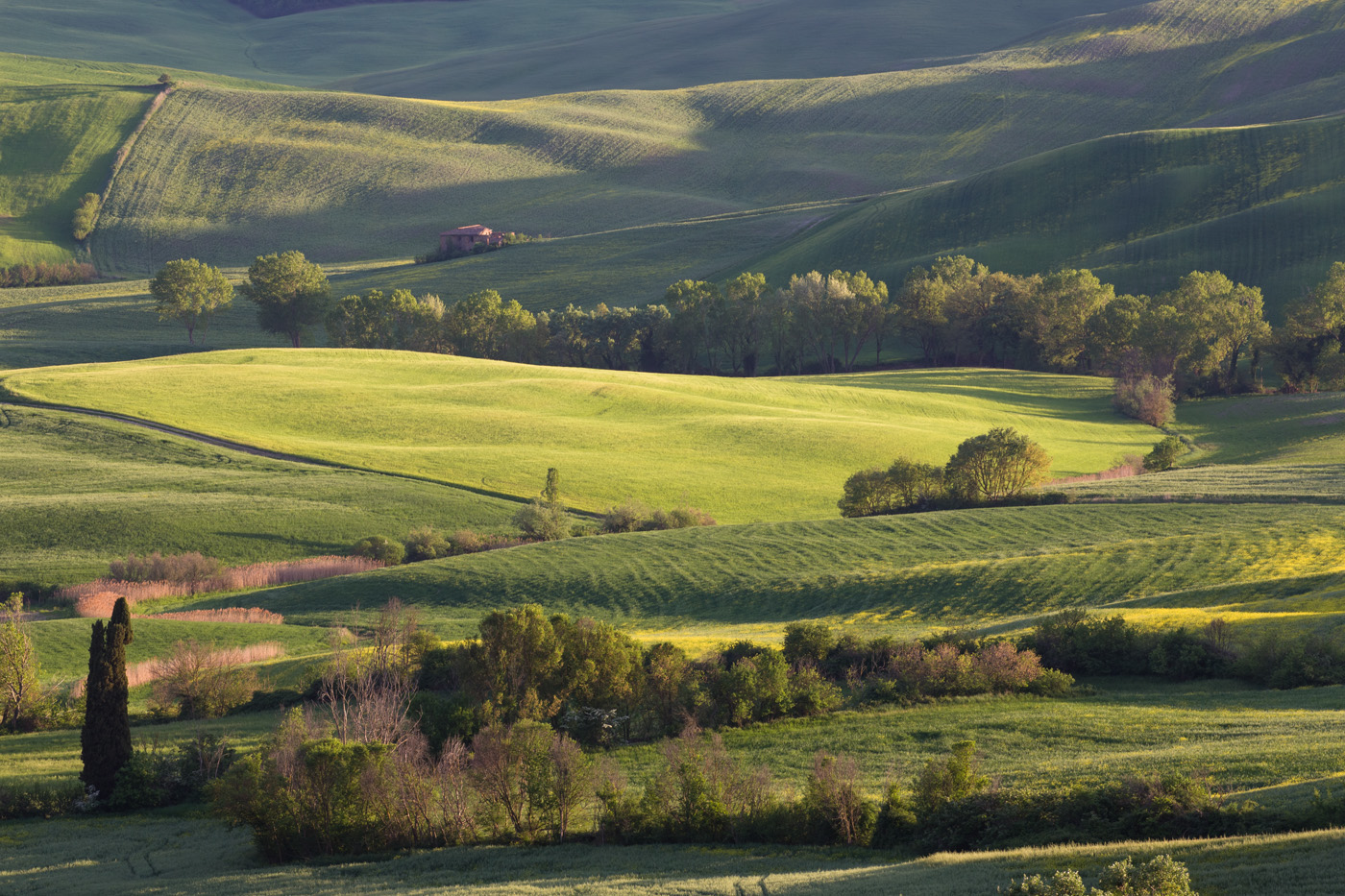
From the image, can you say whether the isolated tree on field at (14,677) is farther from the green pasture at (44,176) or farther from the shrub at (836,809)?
the green pasture at (44,176)

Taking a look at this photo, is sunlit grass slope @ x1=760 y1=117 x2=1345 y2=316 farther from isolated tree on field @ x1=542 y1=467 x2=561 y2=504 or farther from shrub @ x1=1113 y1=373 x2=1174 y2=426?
isolated tree on field @ x1=542 y1=467 x2=561 y2=504

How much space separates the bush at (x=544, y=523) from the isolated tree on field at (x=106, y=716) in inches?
1093

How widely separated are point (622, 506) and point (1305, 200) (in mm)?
113440

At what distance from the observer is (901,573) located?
1800 inches

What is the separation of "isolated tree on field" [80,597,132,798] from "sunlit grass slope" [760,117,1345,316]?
120930 millimetres

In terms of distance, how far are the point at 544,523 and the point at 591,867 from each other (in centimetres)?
3563

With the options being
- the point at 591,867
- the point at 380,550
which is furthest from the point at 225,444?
the point at 591,867

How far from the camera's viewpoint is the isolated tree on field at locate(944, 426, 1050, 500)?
59.4 metres

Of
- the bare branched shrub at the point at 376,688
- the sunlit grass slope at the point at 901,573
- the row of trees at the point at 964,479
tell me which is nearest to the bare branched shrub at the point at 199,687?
the bare branched shrub at the point at 376,688

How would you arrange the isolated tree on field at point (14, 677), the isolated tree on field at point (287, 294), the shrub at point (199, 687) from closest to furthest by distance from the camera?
the isolated tree on field at point (14, 677), the shrub at point (199, 687), the isolated tree on field at point (287, 294)

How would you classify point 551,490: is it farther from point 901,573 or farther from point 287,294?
point 287,294

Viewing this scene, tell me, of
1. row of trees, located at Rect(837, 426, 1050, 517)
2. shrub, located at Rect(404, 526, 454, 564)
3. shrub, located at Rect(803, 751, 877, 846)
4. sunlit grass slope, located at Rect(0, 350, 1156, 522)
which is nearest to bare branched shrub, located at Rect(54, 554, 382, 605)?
shrub, located at Rect(404, 526, 454, 564)

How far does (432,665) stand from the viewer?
35312mm

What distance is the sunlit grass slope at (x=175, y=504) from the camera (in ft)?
176
